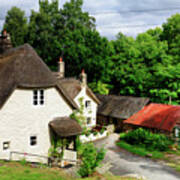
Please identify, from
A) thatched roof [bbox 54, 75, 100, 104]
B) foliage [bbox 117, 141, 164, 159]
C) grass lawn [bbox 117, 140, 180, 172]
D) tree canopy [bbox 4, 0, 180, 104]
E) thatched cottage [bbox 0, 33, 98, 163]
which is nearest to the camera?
thatched cottage [bbox 0, 33, 98, 163]

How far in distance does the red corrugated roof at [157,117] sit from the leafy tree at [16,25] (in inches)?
1453

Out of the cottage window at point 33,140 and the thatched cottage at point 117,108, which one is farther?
the thatched cottage at point 117,108

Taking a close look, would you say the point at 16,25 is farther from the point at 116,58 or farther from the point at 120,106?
the point at 120,106

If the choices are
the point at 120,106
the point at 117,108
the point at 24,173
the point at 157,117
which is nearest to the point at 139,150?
the point at 157,117

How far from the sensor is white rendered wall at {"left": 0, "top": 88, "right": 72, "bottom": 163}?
18.0 metres

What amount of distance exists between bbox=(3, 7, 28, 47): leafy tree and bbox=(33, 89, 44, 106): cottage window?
39.3 meters

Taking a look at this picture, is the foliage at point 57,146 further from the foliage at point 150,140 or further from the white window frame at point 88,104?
the white window frame at point 88,104

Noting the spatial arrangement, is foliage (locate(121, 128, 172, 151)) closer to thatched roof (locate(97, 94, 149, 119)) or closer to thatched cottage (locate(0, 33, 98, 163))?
thatched roof (locate(97, 94, 149, 119))

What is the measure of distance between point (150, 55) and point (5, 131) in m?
32.2

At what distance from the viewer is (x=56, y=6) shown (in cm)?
5372

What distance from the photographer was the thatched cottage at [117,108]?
3369 cm

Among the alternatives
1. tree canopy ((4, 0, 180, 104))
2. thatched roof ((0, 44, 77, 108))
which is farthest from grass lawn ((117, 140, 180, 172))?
tree canopy ((4, 0, 180, 104))

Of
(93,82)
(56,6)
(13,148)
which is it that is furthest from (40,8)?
(13,148)

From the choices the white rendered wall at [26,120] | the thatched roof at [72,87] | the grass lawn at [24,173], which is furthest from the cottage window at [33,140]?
the thatched roof at [72,87]
